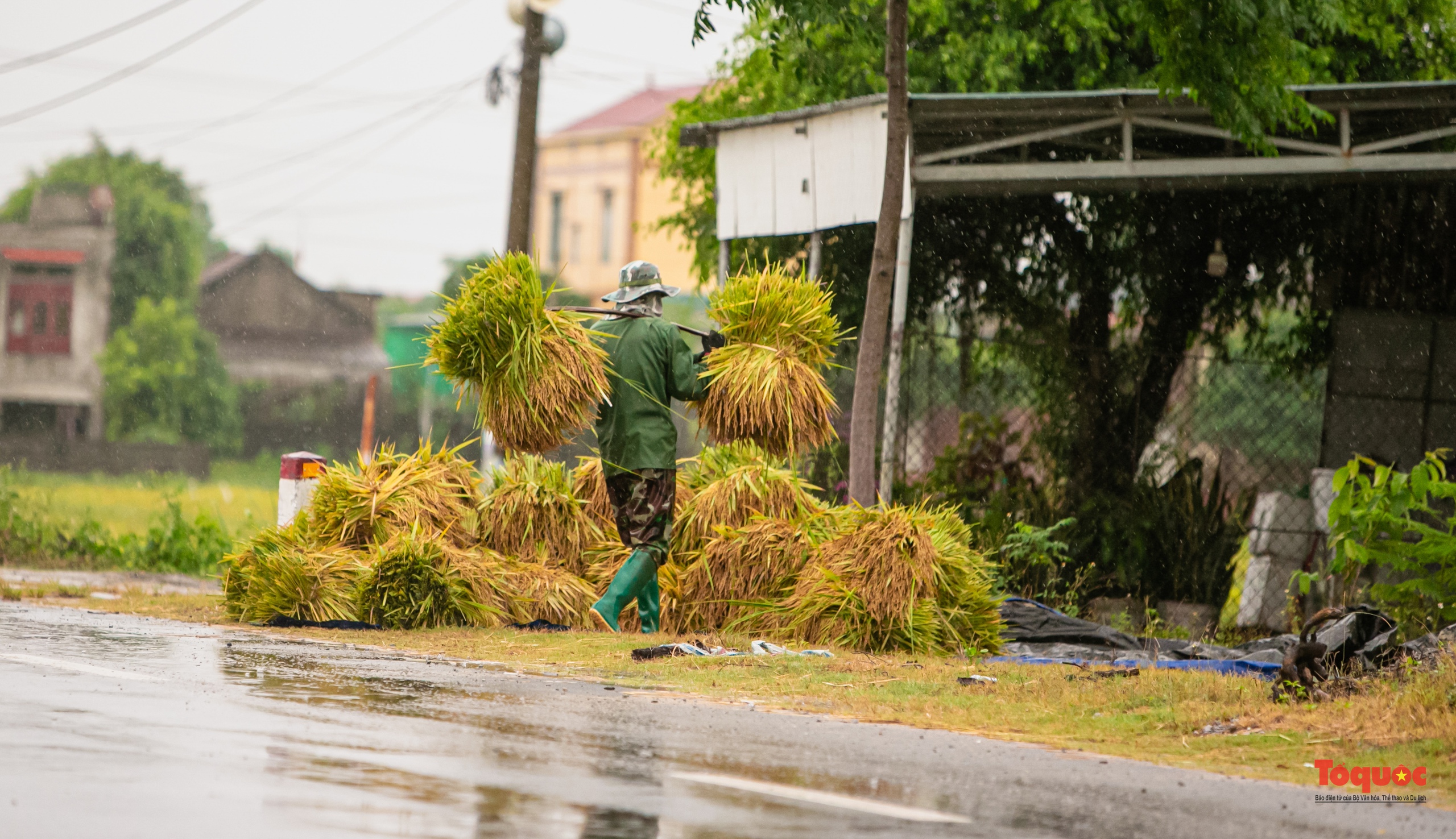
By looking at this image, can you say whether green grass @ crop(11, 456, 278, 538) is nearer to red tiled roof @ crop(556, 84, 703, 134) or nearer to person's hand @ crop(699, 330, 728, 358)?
person's hand @ crop(699, 330, 728, 358)

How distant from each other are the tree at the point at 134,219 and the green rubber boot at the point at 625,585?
38.7m

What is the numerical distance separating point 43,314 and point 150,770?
138ft

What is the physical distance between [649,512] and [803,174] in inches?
207

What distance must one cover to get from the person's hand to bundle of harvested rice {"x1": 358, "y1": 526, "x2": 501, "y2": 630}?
1.88 metres

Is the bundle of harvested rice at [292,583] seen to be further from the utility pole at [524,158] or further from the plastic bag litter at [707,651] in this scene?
the utility pole at [524,158]

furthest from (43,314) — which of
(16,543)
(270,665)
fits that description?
(270,665)

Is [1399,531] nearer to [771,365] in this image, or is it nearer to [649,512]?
[771,365]

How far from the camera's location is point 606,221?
→ 63.8 metres

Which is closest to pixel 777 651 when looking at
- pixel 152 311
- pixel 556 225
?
pixel 152 311

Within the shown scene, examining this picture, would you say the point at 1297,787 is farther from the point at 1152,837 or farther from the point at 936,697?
the point at 936,697

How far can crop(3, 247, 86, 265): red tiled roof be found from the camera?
43.2 m

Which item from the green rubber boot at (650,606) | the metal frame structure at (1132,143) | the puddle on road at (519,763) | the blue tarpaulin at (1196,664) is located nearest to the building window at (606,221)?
the metal frame structure at (1132,143)

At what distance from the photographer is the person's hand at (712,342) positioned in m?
9.75

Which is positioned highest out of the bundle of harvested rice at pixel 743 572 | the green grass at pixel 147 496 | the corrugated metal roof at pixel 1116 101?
the corrugated metal roof at pixel 1116 101
